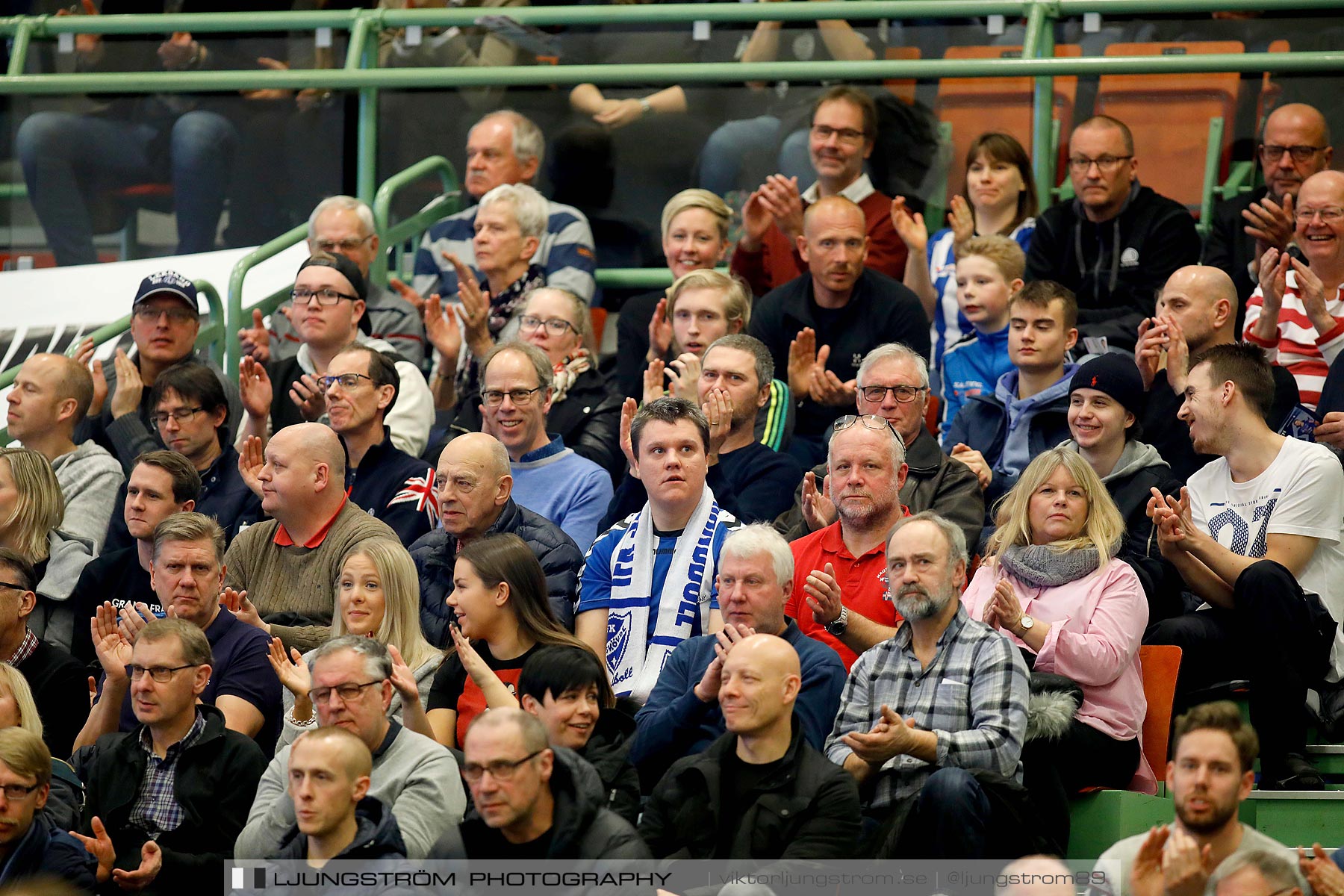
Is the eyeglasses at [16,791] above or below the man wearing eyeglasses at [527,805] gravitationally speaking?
below

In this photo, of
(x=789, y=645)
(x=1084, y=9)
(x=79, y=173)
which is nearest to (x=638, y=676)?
(x=789, y=645)

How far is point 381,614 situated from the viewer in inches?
226

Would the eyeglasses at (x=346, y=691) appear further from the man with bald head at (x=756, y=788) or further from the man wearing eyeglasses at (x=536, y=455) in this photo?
the man wearing eyeglasses at (x=536, y=455)

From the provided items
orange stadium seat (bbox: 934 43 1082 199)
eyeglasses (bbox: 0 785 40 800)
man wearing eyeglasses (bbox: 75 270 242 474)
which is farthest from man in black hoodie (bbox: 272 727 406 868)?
orange stadium seat (bbox: 934 43 1082 199)

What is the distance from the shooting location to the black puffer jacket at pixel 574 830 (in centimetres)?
469

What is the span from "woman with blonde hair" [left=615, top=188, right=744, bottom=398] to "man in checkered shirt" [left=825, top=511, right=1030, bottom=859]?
8.48 ft

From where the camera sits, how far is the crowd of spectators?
4926mm

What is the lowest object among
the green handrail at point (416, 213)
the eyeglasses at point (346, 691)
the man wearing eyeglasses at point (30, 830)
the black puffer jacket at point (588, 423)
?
the man wearing eyeglasses at point (30, 830)

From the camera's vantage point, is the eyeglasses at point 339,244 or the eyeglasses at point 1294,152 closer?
the eyeglasses at point 1294,152

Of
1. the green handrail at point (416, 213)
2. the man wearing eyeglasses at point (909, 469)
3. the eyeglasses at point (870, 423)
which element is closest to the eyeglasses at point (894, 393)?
the man wearing eyeglasses at point (909, 469)

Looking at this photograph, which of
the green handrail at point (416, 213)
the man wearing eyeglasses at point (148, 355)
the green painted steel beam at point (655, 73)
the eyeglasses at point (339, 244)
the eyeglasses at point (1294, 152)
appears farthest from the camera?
the green handrail at point (416, 213)

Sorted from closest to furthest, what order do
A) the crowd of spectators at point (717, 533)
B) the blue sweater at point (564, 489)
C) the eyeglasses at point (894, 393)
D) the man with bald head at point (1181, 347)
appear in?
the crowd of spectators at point (717, 533) → the eyeglasses at point (894, 393) → the man with bald head at point (1181, 347) → the blue sweater at point (564, 489)

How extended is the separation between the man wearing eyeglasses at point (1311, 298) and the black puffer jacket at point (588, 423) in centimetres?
247

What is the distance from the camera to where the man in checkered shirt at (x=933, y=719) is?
15.9ft
